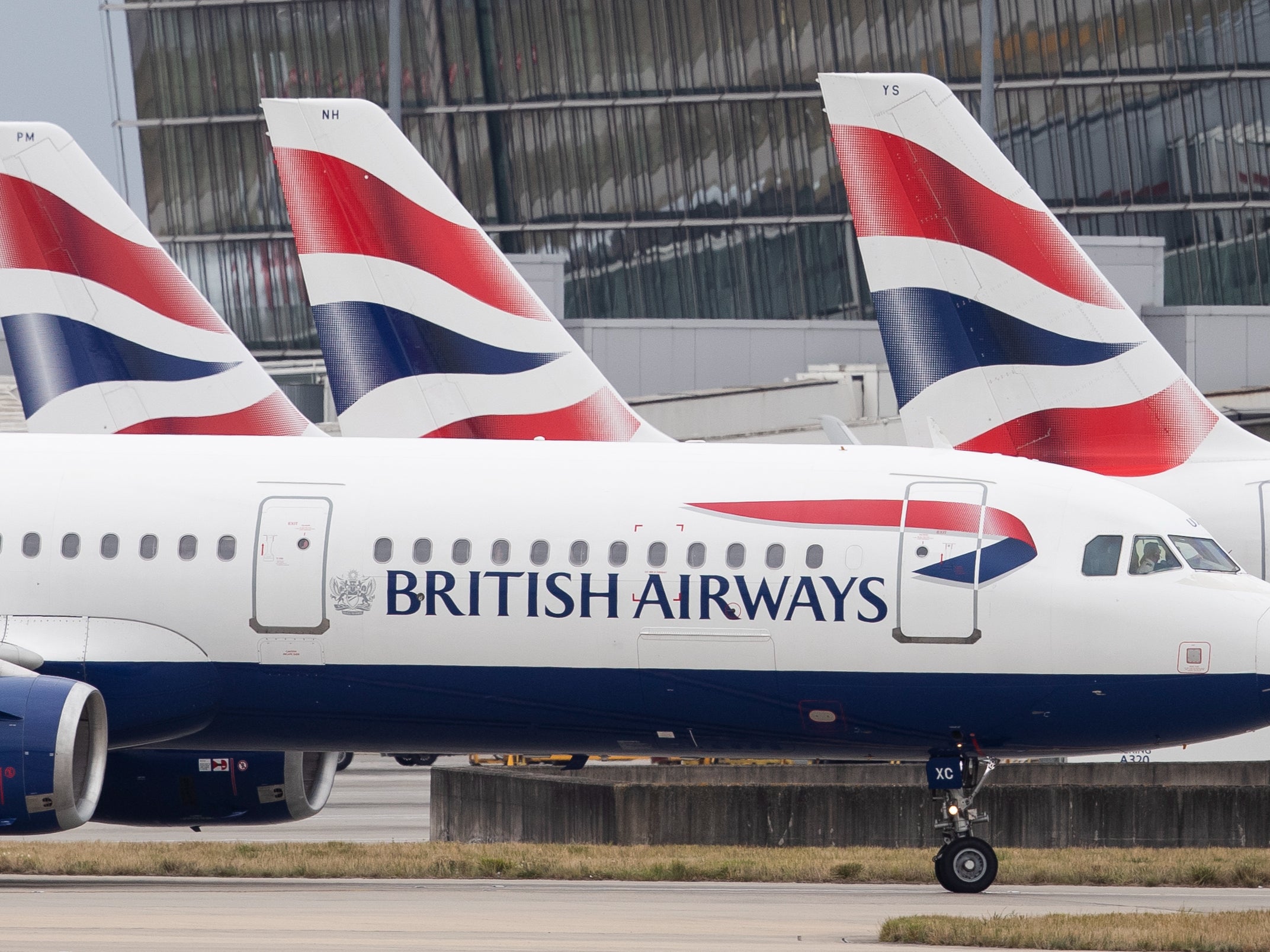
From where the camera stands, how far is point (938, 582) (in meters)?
20.3

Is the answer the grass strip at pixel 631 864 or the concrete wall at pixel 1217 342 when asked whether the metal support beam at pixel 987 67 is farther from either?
the grass strip at pixel 631 864

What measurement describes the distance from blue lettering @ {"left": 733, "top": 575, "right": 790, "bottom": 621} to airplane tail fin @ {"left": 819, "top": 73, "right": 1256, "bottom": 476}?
619 cm

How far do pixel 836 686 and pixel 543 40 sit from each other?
5710cm

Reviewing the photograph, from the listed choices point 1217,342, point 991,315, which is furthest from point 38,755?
point 1217,342

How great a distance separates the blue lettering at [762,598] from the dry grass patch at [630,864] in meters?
3.10

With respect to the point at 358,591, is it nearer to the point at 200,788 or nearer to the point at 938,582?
the point at 200,788

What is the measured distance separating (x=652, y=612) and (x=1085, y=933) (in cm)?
552

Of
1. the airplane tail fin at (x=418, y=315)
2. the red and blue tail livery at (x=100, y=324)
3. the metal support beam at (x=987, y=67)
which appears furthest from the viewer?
the metal support beam at (x=987, y=67)

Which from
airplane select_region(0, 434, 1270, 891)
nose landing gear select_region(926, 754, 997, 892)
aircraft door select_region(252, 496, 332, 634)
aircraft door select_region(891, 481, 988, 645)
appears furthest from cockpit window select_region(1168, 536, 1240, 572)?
aircraft door select_region(252, 496, 332, 634)

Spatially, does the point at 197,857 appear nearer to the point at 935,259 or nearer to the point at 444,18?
the point at 935,259

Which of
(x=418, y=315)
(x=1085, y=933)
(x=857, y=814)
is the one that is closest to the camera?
(x=1085, y=933)

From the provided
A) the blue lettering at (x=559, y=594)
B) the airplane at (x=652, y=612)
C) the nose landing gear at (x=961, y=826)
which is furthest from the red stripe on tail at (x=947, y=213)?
the blue lettering at (x=559, y=594)

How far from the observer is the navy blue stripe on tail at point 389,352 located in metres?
28.1

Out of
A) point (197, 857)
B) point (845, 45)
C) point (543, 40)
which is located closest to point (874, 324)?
point (845, 45)
